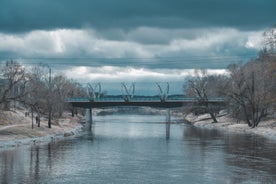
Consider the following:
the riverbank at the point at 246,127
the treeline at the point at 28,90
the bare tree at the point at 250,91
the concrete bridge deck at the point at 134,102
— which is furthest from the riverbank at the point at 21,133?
the concrete bridge deck at the point at 134,102

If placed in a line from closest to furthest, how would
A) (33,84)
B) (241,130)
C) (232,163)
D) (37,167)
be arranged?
(37,167) → (232,163) → (33,84) → (241,130)

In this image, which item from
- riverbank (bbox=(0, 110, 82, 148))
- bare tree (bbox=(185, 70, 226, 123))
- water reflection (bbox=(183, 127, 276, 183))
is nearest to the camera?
water reflection (bbox=(183, 127, 276, 183))

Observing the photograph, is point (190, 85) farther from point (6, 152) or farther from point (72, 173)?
point (72, 173)

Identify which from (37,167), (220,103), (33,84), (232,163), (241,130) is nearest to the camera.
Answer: (37,167)

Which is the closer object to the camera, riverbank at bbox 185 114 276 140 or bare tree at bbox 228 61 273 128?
riverbank at bbox 185 114 276 140

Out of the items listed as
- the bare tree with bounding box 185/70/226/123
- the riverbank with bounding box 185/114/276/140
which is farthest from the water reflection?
the bare tree with bounding box 185/70/226/123

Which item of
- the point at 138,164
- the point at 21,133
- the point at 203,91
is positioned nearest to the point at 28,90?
the point at 21,133

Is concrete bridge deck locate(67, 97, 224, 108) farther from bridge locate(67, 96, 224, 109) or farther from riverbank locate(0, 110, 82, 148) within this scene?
riverbank locate(0, 110, 82, 148)

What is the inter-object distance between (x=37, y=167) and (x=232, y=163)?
18023 mm

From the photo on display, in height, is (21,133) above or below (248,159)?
above

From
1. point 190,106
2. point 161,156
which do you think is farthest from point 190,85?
point 161,156

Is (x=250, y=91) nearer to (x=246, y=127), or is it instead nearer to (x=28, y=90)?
(x=246, y=127)

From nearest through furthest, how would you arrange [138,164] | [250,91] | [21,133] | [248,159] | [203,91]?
[138,164] → [248,159] → [21,133] → [250,91] → [203,91]

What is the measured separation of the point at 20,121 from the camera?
10694cm
